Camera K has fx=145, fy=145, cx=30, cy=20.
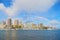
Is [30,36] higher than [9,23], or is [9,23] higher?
[9,23]

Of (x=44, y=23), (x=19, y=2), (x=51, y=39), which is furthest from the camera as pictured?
(x=51, y=39)

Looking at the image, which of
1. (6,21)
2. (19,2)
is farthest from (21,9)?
(6,21)

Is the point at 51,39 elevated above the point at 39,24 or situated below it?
below

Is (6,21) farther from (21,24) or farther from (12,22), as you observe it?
(21,24)

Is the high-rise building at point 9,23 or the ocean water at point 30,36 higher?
the high-rise building at point 9,23

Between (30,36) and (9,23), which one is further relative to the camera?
(30,36)

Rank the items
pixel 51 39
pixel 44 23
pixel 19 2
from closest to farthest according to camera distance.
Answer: pixel 19 2 → pixel 44 23 → pixel 51 39

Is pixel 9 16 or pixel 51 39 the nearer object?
pixel 9 16

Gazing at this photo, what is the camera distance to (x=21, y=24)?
473 centimetres

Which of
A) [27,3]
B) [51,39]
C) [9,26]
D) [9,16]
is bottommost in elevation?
[51,39]

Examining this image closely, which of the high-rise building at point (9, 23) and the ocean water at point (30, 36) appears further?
the ocean water at point (30, 36)

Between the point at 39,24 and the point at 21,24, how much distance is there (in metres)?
0.60

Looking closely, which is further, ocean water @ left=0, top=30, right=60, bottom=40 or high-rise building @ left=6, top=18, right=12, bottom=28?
ocean water @ left=0, top=30, right=60, bottom=40

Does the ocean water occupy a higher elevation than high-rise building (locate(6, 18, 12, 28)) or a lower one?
lower
